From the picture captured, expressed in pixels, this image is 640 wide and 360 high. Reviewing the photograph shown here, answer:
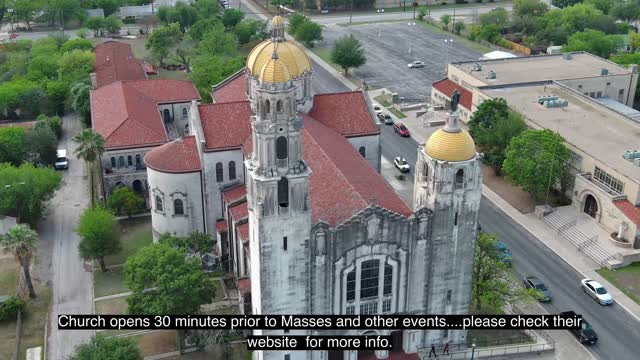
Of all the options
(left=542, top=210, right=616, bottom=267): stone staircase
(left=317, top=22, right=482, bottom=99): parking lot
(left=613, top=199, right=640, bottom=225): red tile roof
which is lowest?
(left=542, top=210, right=616, bottom=267): stone staircase

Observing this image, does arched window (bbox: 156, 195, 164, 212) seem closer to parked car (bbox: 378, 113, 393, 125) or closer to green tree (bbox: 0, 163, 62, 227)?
green tree (bbox: 0, 163, 62, 227)

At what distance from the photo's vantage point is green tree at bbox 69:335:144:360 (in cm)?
5728

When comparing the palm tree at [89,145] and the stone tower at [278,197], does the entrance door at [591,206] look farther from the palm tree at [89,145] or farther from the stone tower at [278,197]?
the palm tree at [89,145]

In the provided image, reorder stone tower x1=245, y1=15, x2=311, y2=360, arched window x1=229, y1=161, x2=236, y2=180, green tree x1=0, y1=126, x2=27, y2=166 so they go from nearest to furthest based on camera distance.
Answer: stone tower x1=245, y1=15, x2=311, y2=360
arched window x1=229, y1=161, x2=236, y2=180
green tree x1=0, y1=126, x2=27, y2=166

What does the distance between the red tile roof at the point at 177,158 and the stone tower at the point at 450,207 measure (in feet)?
96.8

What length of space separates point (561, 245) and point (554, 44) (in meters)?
94.8

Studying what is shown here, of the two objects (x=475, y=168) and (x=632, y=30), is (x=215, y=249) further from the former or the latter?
(x=632, y=30)

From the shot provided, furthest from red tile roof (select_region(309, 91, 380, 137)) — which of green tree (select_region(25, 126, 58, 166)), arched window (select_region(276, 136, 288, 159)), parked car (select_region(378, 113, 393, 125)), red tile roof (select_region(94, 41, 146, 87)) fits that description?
red tile roof (select_region(94, 41, 146, 87))

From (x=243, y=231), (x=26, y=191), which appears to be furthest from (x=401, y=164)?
(x=26, y=191)

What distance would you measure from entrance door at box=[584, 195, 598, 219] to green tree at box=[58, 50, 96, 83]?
282ft

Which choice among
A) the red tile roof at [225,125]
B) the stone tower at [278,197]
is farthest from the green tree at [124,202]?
the stone tower at [278,197]

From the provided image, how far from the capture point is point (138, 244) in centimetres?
8606

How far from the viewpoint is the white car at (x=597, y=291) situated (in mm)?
74875

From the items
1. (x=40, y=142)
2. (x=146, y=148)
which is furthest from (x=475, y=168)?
(x=40, y=142)
